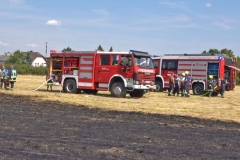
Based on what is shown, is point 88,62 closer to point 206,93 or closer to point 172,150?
point 206,93

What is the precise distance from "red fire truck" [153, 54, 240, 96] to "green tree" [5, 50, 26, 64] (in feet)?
289

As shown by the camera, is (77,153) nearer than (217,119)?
Yes

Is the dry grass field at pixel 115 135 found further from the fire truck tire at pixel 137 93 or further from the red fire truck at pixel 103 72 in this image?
the fire truck tire at pixel 137 93

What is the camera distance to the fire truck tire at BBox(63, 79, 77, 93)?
A: 22.6 metres

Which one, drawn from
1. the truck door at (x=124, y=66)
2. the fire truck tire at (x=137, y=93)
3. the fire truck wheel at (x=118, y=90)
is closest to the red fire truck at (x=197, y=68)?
the fire truck tire at (x=137, y=93)

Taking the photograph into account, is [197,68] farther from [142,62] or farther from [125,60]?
[125,60]

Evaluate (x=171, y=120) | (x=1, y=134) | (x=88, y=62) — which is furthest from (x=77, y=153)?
(x=88, y=62)

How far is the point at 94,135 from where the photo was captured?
29.2ft

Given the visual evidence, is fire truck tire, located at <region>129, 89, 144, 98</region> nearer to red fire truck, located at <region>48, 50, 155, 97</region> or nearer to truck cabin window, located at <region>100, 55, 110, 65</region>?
red fire truck, located at <region>48, 50, 155, 97</region>

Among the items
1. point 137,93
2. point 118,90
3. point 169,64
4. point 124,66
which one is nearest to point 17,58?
point 169,64

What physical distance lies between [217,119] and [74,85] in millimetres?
11103

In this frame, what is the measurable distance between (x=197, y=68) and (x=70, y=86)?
28.1 feet

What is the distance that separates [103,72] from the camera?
21344 millimetres

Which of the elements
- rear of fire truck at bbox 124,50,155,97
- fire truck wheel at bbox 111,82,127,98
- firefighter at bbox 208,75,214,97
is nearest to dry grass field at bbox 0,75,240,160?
rear of fire truck at bbox 124,50,155,97
